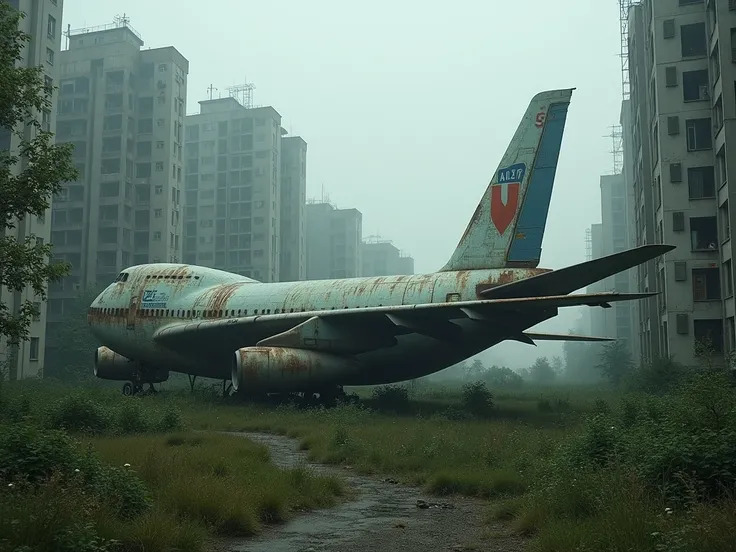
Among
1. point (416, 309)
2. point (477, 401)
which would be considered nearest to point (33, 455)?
point (416, 309)

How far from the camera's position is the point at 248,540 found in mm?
7434

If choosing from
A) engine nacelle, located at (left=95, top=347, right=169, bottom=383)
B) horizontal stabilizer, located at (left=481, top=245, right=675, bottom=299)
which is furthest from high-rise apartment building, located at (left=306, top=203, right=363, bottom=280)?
horizontal stabilizer, located at (left=481, top=245, right=675, bottom=299)

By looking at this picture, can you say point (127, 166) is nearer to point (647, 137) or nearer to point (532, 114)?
point (647, 137)

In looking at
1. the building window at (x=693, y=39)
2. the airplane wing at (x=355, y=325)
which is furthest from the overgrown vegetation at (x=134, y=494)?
the building window at (x=693, y=39)

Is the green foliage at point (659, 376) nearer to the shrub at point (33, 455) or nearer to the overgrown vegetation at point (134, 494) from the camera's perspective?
the overgrown vegetation at point (134, 494)

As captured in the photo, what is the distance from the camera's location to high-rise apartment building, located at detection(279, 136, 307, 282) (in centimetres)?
9531

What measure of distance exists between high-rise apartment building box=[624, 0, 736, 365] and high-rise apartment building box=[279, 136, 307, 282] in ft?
208

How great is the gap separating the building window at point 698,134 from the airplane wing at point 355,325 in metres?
19.2

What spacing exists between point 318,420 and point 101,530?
40.0 feet

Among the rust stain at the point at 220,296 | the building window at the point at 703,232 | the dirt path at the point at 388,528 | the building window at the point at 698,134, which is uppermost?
the building window at the point at 698,134

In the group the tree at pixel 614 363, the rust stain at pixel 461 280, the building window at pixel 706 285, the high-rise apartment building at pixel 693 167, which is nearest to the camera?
the rust stain at pixel 461 280

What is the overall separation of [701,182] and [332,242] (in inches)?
3563

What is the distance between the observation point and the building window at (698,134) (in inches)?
1369

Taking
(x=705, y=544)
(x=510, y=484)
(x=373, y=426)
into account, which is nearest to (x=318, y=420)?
(x=373, y=426)
